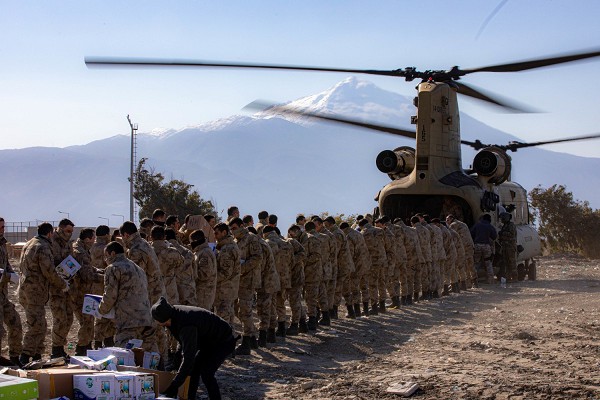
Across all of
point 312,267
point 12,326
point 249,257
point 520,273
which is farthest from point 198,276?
point 520,273

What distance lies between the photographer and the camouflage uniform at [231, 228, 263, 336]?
11.7 meters

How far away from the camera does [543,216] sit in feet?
122

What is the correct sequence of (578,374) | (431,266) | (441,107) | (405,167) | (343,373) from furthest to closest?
(405,167) < (441,107) < (431,266) < (343,373) < (578,374)

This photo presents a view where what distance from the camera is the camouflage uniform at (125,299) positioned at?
356 inches

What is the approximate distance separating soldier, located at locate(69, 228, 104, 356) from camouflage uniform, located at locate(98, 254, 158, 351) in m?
1.90

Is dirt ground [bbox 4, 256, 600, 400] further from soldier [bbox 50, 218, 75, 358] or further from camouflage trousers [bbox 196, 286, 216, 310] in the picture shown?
soldier [bbox 50, 218, 75, 358]

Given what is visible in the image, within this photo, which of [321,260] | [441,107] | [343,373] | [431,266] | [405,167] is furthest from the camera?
[405,167]

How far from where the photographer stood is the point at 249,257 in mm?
11812

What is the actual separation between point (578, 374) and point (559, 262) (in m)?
22.5

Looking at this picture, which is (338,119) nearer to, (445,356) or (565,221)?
(445,356)

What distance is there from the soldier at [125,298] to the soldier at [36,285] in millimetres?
1473

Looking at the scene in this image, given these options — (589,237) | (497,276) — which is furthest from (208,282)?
(589,237)

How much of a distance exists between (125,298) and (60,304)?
207cm

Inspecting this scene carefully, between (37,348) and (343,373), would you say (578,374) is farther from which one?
(37,348)
